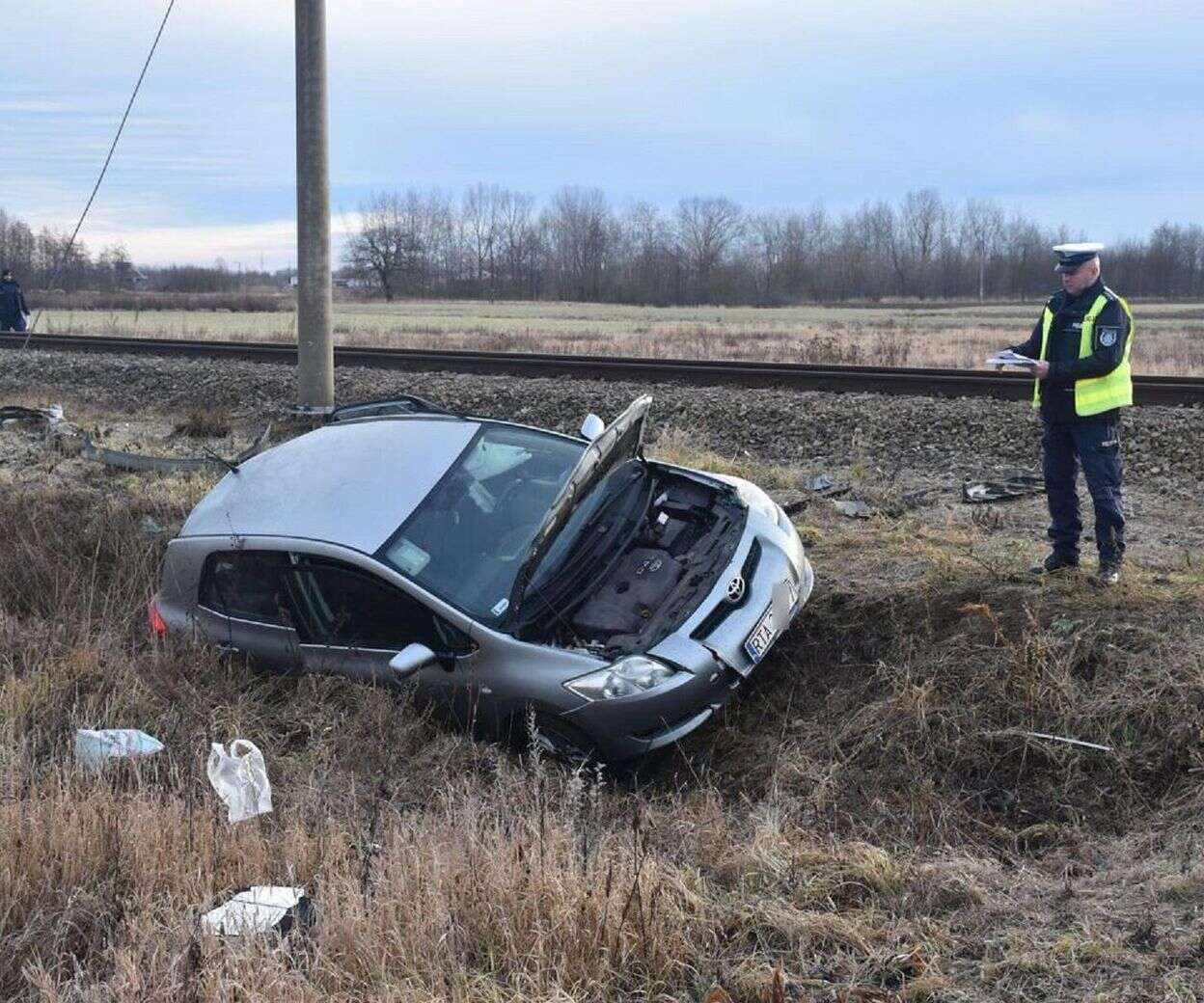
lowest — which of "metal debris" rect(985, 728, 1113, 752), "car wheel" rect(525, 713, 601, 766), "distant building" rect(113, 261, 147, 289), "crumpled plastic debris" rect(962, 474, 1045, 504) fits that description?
"car wheel" rect(525, 713, 601, 766)

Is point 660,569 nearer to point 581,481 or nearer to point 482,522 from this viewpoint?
point 581,481

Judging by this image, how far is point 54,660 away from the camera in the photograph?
652 centimetres

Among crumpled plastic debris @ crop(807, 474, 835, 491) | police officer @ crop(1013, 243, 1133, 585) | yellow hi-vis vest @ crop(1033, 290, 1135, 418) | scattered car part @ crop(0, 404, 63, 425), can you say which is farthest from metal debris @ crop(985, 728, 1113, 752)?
scattered car part @ crop(0, 404, 63, 425)

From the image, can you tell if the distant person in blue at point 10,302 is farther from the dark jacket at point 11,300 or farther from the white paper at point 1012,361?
the white paper at point 1012,361

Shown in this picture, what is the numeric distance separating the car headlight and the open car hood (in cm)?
51

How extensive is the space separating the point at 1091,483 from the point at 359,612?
158 inches

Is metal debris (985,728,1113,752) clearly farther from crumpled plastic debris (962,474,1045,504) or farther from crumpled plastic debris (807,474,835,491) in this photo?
crumpled plastic debris (807,474,835,491)

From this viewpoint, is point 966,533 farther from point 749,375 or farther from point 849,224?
point 849,224

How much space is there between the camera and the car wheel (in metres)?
5.30

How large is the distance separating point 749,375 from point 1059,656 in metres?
8.69

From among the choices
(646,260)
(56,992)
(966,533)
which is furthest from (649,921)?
(646,260)

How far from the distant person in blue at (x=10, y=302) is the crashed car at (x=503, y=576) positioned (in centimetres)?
2294

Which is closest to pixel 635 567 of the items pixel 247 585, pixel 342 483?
pixel 342 483

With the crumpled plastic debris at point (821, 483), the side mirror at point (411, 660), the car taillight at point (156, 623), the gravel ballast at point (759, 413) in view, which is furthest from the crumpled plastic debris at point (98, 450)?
the crumpled plastic debris at point (821, 483)
